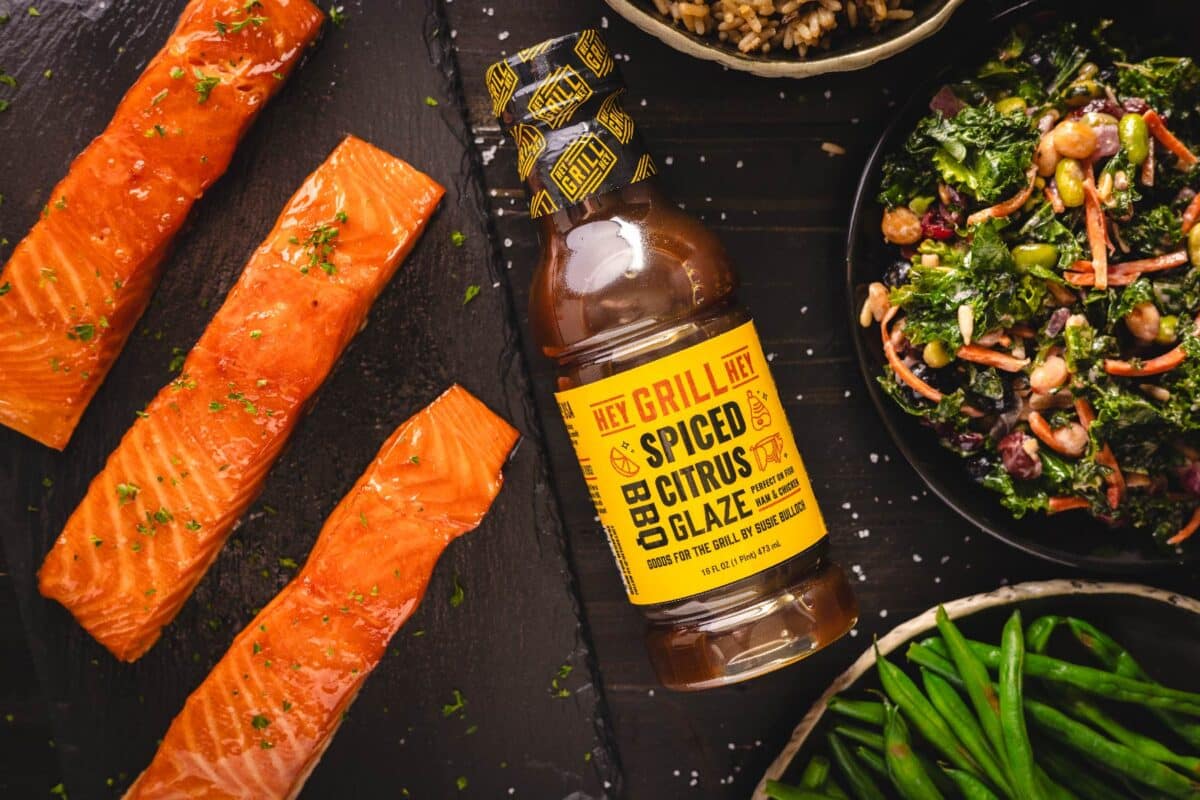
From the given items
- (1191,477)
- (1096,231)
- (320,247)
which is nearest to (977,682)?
(1191,477)

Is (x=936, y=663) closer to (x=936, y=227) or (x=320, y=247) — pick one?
(x=936, y=227)

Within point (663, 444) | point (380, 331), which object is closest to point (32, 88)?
point (380, 331)

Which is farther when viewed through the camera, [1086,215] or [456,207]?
[456,207]

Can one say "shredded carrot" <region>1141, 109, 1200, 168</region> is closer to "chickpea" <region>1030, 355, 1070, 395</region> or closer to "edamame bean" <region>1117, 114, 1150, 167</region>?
"edamame bean" <region>1117, 114, 1150, 167</region>

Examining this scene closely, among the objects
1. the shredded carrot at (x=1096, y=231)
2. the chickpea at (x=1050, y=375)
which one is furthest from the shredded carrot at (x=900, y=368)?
the shredded carrot at (x=1096, y=231)

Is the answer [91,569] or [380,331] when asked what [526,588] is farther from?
[91,569]

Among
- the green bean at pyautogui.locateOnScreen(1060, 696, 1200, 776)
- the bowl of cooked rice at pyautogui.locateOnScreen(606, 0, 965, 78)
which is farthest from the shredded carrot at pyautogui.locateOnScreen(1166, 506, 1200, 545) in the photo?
the bowl of cooked rice at pyautogui.locateOnScreen(606, 0, 965, 78)

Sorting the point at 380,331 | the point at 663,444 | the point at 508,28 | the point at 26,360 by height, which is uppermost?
the point at 508,28
